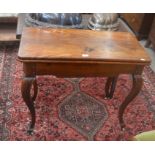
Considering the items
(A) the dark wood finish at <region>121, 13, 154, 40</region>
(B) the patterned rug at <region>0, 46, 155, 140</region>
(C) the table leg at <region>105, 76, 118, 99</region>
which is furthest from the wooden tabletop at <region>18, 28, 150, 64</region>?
(A) the dark wood finish at <region>121, 13, 154, 40</region>

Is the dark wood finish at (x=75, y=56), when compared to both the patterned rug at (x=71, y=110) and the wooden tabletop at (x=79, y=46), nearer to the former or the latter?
the wooden tabletop at (x=79, y=46)

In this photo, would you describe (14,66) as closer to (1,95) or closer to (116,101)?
(1,95)

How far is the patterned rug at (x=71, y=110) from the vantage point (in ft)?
5.06

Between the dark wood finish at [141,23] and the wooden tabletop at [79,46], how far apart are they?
4.98 feet

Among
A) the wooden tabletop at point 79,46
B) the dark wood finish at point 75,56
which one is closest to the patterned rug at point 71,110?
the dark wood finish at point 75,56

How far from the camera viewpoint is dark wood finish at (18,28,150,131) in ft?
3.90

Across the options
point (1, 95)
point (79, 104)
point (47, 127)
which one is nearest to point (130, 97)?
point (79, 104)

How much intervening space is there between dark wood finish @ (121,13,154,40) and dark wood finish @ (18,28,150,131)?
63.6 inches

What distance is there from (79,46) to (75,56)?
0.13 metres

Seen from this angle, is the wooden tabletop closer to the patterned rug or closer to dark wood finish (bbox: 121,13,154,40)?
the patterned rug

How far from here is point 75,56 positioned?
47.0 inches

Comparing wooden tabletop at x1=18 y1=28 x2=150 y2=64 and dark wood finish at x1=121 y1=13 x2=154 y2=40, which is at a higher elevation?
wooden tabletop at x1=18 y1=28 x2=150 y2=64

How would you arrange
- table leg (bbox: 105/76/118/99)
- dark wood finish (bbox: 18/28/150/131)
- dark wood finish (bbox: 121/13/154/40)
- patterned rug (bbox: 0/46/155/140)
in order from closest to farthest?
dark wood finish (bbox: 18/28/150/131) < patterned rug (bbox: 0/46/155/140) < table leg (bbox: 105/76/118/99) < dark wood finish (bbox: 121/13/154/40)
